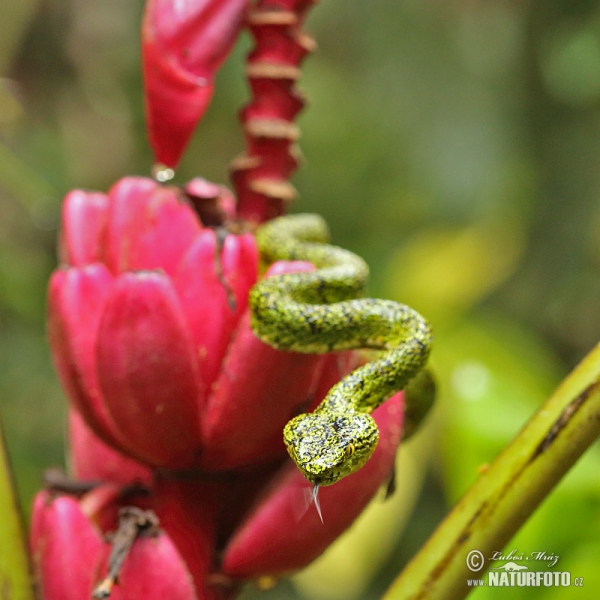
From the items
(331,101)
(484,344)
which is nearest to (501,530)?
(484,344)

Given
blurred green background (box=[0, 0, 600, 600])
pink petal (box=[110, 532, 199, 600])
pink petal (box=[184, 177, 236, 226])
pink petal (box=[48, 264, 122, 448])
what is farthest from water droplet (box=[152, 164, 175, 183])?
blurred green background (box=[0, 0, 600, 600])

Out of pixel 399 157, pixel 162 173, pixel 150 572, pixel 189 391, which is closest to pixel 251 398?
pixel 189 391

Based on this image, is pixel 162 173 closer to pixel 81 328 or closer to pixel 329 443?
pixel 81 328

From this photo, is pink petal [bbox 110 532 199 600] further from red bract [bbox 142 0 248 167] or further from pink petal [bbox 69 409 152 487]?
red bract [bbox 142 0 248 167]

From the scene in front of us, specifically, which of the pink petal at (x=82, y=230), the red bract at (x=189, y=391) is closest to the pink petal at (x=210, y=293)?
the red bract at (x=189, y=391)

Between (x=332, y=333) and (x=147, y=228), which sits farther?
(x=332, y=333)

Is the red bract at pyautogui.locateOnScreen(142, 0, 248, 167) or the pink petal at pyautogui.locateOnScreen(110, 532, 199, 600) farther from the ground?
the red bract at pyautogui.locateOnScreen(142, 0, 248, 167)
